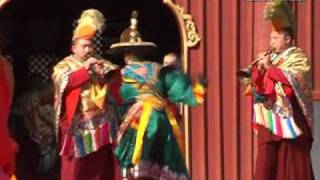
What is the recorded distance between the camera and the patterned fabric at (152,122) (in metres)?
7.98

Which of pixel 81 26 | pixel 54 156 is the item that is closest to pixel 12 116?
pixel 54 156

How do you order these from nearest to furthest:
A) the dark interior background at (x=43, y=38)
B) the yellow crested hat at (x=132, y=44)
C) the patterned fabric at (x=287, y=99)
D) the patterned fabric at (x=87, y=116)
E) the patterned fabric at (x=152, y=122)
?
the patterned fabric at (x=152, y=122) < the yellow crested hat at (x=132, y=44) < the patterned fabric at (x=87, y=116) < the patterned fabric at (x=287, y=99) < the dark interior background at (x=43, y=38)

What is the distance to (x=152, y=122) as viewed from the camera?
800cm

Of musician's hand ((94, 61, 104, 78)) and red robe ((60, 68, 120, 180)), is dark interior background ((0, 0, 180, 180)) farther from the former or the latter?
musician's hand ((94, 61, 104, 78))

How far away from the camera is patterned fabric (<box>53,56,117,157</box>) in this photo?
27.2 ft

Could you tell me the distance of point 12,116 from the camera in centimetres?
1057

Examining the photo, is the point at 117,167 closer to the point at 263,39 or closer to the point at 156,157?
the point at 156,157

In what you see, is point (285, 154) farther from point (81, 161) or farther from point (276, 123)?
point (81, 161)

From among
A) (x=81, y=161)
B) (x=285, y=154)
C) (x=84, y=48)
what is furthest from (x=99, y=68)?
(x=285, y=154)

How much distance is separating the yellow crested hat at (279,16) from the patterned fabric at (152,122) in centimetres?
89

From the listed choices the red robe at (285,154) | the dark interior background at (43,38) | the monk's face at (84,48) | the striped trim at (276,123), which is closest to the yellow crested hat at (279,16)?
the red robe at (285,154)

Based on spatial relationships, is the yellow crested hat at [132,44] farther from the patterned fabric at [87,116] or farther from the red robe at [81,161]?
the red robe at [81,161]

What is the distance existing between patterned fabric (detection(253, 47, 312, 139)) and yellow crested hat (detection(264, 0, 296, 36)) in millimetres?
172

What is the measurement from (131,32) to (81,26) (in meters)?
0.35
